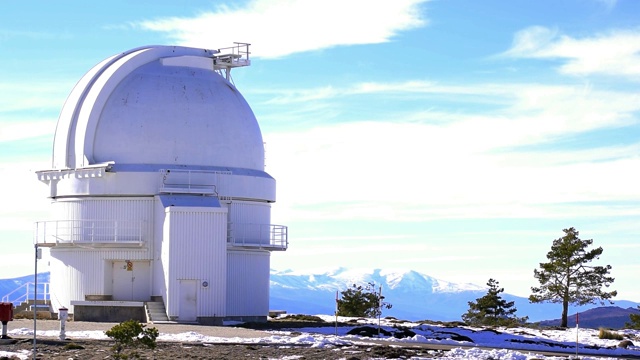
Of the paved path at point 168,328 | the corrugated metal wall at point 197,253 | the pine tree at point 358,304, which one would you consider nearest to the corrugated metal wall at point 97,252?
the corrugated metal wall at point 197,253

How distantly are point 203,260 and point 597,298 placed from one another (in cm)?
1733

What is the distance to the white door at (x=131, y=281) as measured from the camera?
4216 centimetres

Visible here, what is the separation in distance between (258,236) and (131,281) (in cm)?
497

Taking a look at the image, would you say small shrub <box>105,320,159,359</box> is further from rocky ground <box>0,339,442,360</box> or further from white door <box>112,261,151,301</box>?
white door <box>112,261,151,301</box>

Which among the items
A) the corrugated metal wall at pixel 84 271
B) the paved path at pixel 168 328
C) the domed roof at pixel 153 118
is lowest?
the paved path at pixel 168 328

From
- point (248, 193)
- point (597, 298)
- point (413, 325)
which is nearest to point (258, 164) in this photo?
point (248, 193)

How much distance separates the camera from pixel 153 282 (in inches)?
1654

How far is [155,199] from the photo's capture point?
1640 inches

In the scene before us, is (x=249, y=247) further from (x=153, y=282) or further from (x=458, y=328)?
(x=458, y=328)

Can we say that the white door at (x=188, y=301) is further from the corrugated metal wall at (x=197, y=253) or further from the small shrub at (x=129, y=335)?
the small shrub at (x=129, y=335)

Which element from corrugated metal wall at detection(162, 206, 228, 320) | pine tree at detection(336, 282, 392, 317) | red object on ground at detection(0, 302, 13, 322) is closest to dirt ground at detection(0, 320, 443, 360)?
red object on ground at detection(0, 302, 13, 322)

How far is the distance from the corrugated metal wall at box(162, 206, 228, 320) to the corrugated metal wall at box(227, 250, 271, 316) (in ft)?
5.95

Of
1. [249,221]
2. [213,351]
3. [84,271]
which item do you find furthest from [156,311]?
[213,351]

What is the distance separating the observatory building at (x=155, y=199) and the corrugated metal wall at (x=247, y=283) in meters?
0.05
